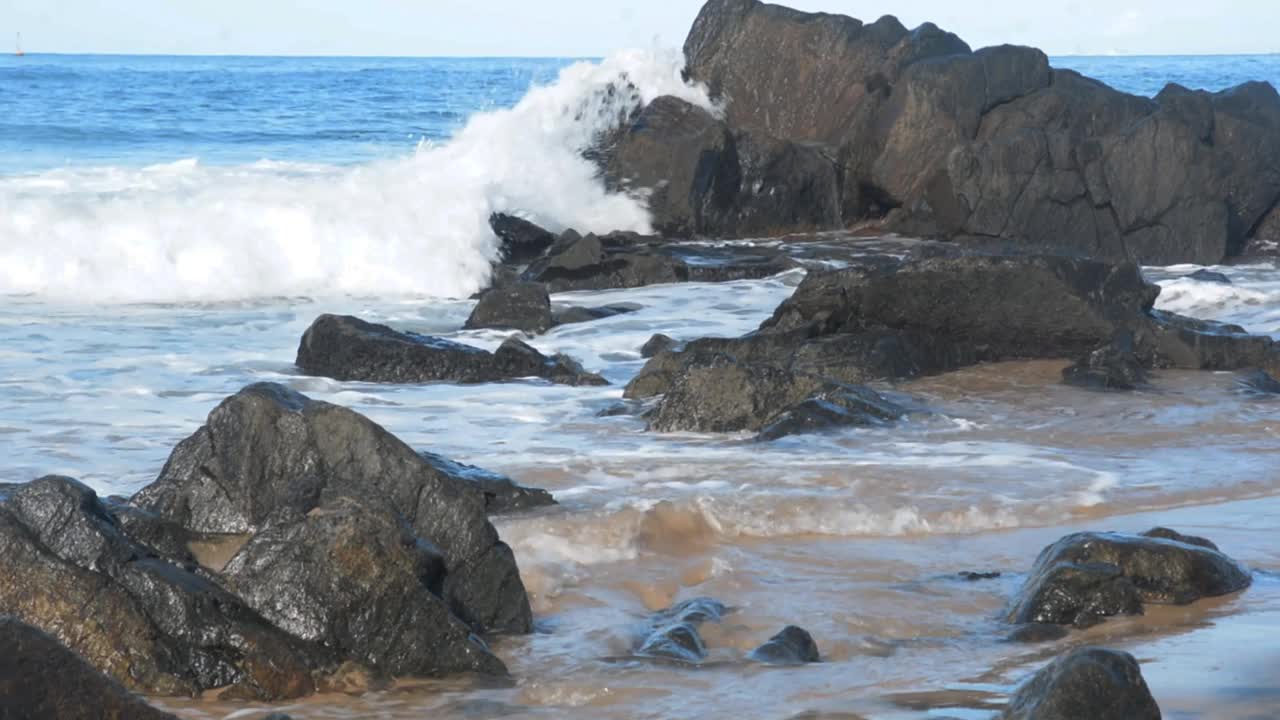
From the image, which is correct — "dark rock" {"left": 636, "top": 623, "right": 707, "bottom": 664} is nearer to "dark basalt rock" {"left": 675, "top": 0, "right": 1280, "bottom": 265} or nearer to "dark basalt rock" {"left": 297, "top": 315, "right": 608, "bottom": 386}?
"dark basalt rock" {"left": 297, "top": 315, "right": 608, "bottom": 386}

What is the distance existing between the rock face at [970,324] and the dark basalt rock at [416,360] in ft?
3.08

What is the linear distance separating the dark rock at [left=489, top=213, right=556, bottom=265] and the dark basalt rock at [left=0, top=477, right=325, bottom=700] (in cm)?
1232

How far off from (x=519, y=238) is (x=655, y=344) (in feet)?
19.9

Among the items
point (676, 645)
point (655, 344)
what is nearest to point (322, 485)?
point (676, 645)

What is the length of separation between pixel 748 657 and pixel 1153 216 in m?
13.3

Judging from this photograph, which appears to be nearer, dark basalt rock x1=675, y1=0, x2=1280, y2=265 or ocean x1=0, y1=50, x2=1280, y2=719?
ocean x1=0, y1=50, x2=1280, y2=719

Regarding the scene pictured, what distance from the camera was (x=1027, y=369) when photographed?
10500 mm

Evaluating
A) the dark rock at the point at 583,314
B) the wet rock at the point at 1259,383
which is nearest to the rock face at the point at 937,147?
the dark rock at the point at 583,314

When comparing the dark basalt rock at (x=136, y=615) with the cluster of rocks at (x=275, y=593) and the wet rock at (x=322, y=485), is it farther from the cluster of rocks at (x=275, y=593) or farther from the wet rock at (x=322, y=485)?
the wet rock at (x=322, y=485)

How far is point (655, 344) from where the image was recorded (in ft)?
37.7

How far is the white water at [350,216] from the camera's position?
1589 centimetres

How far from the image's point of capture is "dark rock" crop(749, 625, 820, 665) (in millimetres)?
4926

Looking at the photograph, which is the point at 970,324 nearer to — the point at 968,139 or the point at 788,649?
the point at 788,649

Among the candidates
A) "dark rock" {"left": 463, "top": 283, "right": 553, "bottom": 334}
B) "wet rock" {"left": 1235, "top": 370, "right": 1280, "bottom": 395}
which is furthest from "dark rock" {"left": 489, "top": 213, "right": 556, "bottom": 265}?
"wet rock" {"left": 1235, "top": 370, "right": 1280, "bottom": 395}
